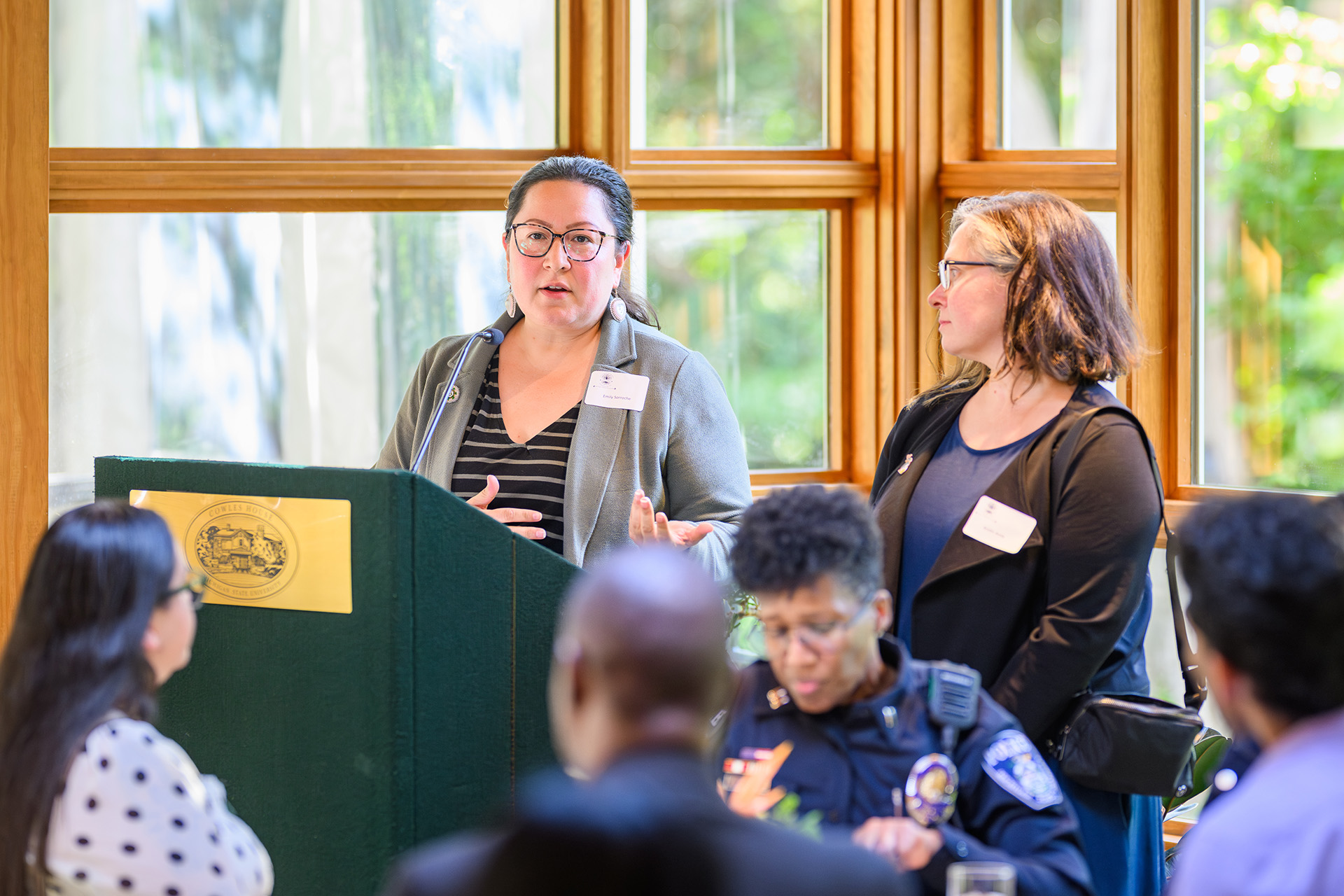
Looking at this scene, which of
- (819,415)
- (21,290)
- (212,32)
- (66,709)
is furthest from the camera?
(819,415)

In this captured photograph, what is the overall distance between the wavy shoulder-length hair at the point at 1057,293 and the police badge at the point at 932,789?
3.04ft

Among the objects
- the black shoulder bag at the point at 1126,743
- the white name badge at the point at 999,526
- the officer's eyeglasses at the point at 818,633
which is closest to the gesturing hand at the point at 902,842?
the officer's eyeglasses at the point at 818,633

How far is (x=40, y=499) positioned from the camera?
10.4 feet

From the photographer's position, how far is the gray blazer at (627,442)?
2.34 metres

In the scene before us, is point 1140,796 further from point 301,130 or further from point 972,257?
point 301,130

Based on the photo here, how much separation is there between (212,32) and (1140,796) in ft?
10.1

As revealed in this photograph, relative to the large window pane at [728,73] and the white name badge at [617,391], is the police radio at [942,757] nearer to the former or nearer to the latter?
the white name badge at [617,391]

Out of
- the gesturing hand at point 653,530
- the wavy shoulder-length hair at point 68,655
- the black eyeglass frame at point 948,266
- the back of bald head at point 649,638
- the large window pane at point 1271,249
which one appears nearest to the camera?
the back of bald head at point 649,638

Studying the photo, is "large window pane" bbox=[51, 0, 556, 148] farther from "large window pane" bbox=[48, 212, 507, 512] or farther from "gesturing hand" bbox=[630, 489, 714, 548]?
"gesturing hand" bbox=[630, 489, 714, 548]

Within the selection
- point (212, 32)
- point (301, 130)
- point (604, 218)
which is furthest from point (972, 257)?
point (212, 32)

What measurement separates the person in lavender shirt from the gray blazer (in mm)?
1187

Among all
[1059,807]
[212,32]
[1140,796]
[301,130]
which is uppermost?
[212,32]

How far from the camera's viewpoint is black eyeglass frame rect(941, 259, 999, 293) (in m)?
2.21

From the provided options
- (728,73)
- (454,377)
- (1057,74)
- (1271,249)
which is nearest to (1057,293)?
(454,377)
